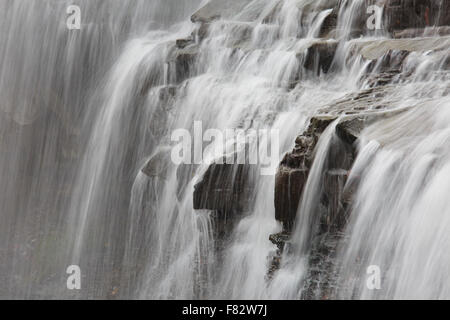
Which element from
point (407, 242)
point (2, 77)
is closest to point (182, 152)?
point (407, 242)

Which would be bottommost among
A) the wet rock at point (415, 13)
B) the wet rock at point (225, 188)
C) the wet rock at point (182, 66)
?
the wet rock at point (225, 188)

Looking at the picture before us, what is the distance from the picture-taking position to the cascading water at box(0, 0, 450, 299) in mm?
7555

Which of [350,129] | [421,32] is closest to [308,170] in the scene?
[350,129]

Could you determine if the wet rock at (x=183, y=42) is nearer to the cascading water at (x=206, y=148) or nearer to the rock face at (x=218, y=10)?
the cascading water at (x=206, y=148)

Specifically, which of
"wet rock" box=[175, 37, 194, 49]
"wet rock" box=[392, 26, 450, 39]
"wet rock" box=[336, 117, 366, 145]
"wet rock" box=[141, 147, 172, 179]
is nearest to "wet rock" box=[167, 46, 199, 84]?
"wet rock" box=[175, 37, 194, 49]

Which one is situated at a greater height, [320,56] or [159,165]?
[320,56]

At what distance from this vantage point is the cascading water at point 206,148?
7555 mm

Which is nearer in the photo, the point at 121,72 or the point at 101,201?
the point at 101,201

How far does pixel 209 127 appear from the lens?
11242 millimetres

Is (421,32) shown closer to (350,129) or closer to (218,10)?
(350,129)

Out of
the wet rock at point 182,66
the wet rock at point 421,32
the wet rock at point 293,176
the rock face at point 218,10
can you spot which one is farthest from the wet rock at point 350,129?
the rock face at point 218,10

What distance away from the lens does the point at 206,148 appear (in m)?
10.7
